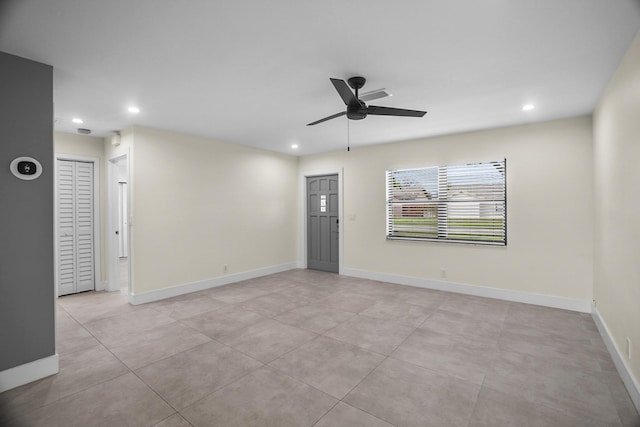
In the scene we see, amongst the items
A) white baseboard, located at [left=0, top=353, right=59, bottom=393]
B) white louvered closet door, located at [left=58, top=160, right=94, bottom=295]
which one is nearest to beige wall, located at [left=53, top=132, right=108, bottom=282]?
white louvered closet door, located at [left=58, top=160, right=94, bottom=295]

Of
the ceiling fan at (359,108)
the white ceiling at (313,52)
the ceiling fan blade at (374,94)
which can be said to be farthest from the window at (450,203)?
the ceiling fan blade at (374,94)

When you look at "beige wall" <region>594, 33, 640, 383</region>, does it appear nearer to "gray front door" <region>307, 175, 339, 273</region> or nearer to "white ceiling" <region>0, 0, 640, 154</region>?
"white ceiling" <region>0, 0, 640, 154</region>

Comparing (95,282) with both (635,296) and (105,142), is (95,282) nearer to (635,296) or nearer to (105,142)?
(105,142)

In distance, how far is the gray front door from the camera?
6242 mm

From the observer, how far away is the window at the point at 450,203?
173 inches

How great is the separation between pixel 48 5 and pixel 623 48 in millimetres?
3849

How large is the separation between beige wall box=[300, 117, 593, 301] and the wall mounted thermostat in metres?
4.70

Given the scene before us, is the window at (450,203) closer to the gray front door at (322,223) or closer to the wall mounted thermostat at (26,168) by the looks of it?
the gray front door at (322,223)

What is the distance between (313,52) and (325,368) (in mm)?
2542

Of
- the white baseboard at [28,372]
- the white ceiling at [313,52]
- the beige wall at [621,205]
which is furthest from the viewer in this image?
the white baseboard at [28,372]

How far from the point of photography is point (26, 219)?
234cm

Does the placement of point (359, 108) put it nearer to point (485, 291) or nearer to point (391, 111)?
point (391, 111)

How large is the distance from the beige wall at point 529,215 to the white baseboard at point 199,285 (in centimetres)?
244

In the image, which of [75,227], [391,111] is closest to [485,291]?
[391,111]
